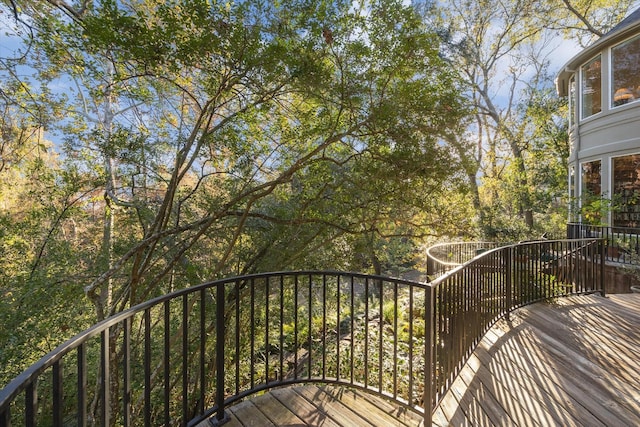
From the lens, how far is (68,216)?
16.5ft

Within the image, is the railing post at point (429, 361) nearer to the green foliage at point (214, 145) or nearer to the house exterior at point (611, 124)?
the green foliage at point (214, 145)

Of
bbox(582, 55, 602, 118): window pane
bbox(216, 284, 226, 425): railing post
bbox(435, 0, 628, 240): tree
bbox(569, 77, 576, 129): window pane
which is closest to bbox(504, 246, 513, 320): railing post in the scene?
bbox(216, 284, 226, 425): railing post

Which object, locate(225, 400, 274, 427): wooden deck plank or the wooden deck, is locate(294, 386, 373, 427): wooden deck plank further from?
locate(225, 400, 274, 427): wooden deck plank

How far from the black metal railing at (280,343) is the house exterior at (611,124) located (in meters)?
3.72

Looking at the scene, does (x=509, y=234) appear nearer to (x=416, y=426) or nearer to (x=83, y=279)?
(x=416, y=426)

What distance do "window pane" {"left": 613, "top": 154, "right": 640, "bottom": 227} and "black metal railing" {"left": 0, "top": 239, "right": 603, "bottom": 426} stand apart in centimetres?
352

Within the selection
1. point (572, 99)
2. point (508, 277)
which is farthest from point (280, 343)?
point (572, 99)

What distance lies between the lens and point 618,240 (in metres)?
6.12

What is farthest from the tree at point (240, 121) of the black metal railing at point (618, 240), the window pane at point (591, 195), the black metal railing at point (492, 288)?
the window pane at point (591, 195)

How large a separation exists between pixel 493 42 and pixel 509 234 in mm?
8951

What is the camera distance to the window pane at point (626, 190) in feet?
23.1

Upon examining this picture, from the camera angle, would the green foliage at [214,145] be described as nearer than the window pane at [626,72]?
Yes

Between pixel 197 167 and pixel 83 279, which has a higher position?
pixel 197 167

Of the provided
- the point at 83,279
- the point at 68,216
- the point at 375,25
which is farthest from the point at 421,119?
the point at 68,216
